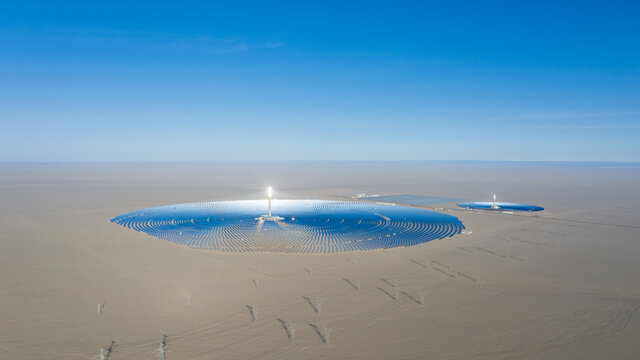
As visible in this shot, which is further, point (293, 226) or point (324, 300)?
point (293, 226)

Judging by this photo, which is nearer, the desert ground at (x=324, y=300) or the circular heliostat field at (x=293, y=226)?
the desert ground at (x=324, y=300)

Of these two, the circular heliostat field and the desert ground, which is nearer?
the desert ground

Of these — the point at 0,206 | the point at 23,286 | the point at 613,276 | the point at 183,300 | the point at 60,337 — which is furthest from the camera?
the point at 0,206

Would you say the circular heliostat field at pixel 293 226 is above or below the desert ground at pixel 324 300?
above

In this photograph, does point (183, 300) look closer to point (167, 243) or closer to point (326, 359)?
point (326, 359)

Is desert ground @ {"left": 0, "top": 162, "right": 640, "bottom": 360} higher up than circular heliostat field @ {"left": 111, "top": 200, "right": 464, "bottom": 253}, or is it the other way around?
circular heliostat field @ {"left": 111, "top": 200, "right": 464, "bottom": 253}

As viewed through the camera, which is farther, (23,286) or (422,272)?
(422,272)

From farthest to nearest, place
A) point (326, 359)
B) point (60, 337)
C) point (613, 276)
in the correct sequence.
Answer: point (613, 276)
point (60, 337)
point (326, 359)

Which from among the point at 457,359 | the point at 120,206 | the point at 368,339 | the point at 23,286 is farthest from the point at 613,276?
the point at 120,206
